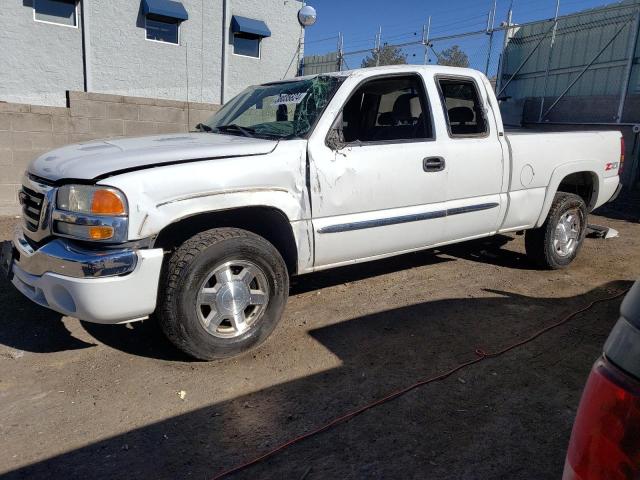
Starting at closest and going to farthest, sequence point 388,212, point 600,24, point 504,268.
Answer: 1. point 388,212
2. point 504,268
3. point 600,24

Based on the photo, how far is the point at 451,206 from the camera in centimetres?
439

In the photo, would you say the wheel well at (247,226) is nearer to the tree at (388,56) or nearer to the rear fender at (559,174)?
the rear fender at (559,174)

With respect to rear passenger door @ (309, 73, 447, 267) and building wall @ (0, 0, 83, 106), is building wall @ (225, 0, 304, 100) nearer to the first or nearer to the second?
building wall @ (0, 0, 83, 106)

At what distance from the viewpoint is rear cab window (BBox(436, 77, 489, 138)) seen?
4.43 meters

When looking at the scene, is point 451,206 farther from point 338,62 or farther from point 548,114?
point 338,62

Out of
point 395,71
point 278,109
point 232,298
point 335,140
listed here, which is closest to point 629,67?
point 395,71

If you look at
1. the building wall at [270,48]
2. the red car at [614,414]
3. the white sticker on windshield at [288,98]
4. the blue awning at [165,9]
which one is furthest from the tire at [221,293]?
the building wall at [270,48]

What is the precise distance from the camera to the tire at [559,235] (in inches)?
210

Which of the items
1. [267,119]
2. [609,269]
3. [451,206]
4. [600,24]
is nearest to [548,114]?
[600,24]

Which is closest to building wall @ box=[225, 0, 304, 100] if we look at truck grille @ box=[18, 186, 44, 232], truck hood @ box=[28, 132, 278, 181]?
truck hood @ box=[28, 132, 278, 181]

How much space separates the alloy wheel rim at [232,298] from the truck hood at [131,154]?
732 millimetres

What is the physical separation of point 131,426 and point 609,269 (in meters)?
5.21

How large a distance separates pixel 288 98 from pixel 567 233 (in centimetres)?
348

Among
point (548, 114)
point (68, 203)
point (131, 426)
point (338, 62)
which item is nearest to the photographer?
point (131, 426)
